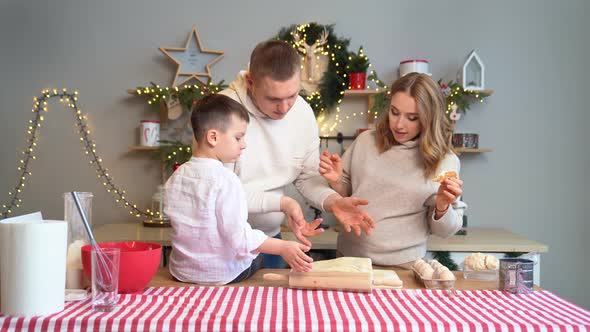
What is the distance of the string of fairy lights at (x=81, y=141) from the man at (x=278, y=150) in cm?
161

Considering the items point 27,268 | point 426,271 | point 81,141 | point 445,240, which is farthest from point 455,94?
point 27,268

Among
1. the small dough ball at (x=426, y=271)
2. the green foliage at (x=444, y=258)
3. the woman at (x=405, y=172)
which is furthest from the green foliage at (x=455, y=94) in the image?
the small dough ball at (x=426, y=271)

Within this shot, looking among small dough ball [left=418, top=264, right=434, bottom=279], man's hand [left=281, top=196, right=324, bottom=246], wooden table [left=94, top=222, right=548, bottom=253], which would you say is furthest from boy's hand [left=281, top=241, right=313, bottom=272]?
wooden table [left=94, top=222, right=548, bottom=253]

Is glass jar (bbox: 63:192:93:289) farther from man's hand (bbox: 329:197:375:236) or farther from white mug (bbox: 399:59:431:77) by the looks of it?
white mug (bbox: 399:59:431:77)

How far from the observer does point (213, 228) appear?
4.74 ft

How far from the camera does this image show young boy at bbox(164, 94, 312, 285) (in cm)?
143

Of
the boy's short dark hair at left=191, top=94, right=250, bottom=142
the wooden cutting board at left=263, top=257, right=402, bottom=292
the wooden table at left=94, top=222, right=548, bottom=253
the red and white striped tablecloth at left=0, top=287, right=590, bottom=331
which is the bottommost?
the wooden table at left=94, top=222, right=548, bottom=253

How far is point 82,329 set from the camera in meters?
1.13

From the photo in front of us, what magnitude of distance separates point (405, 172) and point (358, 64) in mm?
1398

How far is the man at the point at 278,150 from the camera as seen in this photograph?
1.76 metres

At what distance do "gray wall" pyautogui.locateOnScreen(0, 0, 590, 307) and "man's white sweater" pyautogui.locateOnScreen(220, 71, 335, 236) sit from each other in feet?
4.54

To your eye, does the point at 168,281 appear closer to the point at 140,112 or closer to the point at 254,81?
the point at 254,81

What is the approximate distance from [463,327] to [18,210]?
304 centimetres

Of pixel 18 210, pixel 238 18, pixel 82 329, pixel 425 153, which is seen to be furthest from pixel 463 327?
pixel 18 210
